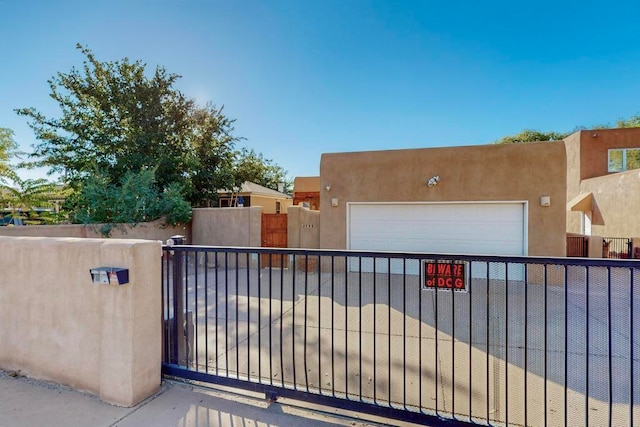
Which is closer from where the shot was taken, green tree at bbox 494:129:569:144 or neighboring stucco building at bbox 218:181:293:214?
neighboring stucco building at bbox 218:181:293:214

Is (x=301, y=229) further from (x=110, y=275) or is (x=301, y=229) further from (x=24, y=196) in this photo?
(x=110, y=275)

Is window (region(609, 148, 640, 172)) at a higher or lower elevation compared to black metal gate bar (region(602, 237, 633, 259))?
higher

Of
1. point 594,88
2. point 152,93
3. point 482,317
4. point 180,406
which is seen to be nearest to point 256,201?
point 152,93

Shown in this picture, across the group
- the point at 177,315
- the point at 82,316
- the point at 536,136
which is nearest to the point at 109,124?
the point at 82,316

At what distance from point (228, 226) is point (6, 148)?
21.5ft

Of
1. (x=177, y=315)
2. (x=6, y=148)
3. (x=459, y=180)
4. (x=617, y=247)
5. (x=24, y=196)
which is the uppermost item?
(x=6, y=148)

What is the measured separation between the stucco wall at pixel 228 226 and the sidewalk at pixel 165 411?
7.34 meters

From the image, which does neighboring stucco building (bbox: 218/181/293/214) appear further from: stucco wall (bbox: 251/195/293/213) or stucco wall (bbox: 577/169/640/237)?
stucco wall (bbox: 577/169/640/237)

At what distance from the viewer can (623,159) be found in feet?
51.5

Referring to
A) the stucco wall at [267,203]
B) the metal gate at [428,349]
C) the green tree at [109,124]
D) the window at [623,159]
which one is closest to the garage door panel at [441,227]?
the metal gate at [428,349]

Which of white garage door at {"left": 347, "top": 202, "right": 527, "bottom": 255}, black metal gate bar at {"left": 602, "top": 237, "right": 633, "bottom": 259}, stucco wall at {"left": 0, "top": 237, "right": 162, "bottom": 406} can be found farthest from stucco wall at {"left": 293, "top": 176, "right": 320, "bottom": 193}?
stucco wall at {"left": 0, "top": 237, "right": 162, "bottom": 406}

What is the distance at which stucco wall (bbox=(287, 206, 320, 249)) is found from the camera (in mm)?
9719

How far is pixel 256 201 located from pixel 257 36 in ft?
37.2

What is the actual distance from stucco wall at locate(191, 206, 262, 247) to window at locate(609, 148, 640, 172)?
1798 centimetres
